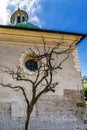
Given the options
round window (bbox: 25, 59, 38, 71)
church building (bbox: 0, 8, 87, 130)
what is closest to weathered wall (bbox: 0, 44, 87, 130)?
church building (bbox: 0, 8, 87, 130)

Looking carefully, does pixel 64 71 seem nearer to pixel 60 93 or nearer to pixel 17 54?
pixel 60 93

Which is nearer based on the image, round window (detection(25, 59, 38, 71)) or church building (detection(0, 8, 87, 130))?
church building (detection(0, 8, 87, 130))

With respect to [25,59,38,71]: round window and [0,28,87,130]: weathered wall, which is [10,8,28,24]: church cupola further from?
[25,59,38,71]: round window

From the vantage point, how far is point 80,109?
10.1 meters

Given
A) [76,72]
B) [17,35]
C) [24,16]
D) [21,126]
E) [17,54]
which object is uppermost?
[24,16]

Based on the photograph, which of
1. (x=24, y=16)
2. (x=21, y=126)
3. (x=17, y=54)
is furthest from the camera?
(x=24, y=16)

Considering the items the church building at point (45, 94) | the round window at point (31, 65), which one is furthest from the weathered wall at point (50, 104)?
the round window at point (31, 65)

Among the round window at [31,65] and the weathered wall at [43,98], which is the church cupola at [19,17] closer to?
the weathered wall at [43,98]

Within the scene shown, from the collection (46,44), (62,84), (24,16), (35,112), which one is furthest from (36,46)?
(24,16)

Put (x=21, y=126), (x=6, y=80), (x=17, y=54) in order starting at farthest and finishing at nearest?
(x=17, y=54) < (x=6, y=80) < (x=21, y=126)

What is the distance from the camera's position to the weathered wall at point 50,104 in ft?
30.4

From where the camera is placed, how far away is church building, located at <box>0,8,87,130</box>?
9.36 m

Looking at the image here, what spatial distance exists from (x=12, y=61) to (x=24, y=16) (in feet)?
23.2

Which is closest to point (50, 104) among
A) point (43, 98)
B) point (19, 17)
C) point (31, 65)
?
point (43, 98)
